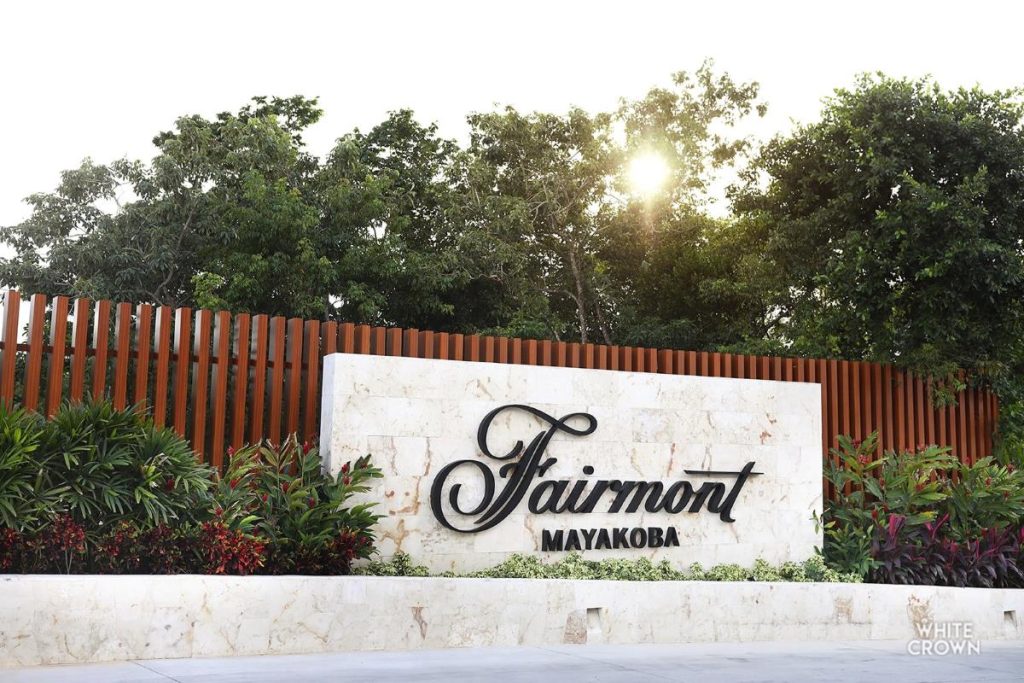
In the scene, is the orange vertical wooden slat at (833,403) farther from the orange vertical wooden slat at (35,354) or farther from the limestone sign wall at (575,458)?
the orange vertical wooden slat at (35,354)

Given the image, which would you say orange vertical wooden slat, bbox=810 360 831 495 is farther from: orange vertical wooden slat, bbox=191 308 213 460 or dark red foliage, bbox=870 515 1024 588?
orange vertical wooden slat, bbox=191 308 213 460

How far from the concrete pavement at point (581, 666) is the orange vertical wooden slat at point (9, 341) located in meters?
3.07

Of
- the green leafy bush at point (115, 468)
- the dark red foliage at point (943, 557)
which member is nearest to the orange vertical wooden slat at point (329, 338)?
the green leafy bush at point (115, 468)

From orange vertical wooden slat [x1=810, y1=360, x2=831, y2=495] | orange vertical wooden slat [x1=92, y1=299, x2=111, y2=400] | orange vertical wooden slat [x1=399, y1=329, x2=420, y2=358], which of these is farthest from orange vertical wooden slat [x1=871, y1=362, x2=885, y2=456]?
orange vertical wooden slat [x1=92, y1=299, x2=111, y2=400]

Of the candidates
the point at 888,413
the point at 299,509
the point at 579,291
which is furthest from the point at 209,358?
the point at 579,291

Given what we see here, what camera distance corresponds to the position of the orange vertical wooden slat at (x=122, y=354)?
9.70 meters

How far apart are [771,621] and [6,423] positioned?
23.5ft

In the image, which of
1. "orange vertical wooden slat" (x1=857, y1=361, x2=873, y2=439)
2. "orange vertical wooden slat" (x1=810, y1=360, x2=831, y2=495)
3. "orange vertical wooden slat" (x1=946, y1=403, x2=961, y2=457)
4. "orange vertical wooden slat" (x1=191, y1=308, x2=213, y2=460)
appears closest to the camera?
"orange vertical wooden slat" (x1=191, y1=308, x2=213, y2=460)

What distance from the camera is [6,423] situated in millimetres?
8055

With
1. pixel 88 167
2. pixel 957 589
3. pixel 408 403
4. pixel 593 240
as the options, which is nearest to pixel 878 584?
pixel 957 589

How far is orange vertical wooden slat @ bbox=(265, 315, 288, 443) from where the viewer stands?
10.3 meters

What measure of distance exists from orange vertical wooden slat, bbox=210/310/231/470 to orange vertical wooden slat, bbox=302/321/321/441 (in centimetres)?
77

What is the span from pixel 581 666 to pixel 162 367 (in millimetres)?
4787

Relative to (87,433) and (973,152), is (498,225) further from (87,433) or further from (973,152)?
(87,433)
